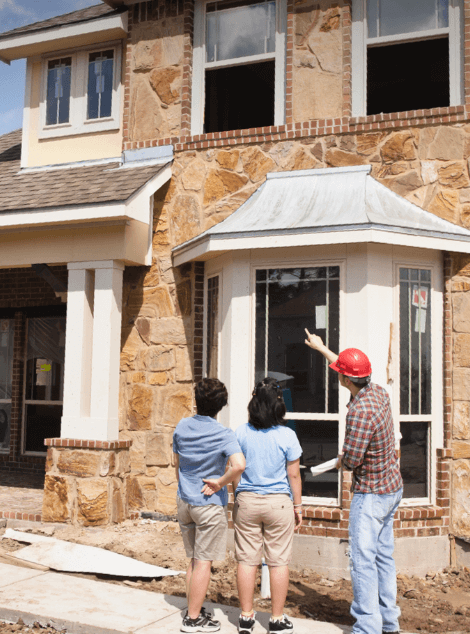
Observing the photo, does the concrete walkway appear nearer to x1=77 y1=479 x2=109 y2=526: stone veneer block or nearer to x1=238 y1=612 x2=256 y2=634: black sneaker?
x1=238 y1=612 x2=256 y2=634: black sneaker

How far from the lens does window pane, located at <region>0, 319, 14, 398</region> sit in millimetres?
11750

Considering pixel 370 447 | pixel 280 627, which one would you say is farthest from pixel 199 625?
pixel 370 447

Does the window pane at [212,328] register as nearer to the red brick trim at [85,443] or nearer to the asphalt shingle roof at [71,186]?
the red brick trim at [85,443]

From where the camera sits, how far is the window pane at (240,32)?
833 cm

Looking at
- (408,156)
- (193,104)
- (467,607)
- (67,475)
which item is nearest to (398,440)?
(467,607)

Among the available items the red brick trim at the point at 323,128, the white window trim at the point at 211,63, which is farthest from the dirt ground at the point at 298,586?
the white window trim at the point at 211,63

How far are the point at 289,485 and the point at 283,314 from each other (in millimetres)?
2790

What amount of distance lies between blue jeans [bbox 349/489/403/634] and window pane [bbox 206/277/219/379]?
3534mm

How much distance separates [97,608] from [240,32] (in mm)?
6631

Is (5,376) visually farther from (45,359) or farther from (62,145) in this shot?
(62,145)

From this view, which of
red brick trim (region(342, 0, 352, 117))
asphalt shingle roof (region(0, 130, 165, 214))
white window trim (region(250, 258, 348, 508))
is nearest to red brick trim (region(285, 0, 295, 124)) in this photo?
red brick trim (region(342, 0, 352, 117))

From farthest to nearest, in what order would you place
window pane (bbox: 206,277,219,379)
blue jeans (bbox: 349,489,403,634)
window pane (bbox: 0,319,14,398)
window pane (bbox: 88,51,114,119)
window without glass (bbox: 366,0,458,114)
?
window pane (bbox: 0,319,14,398) → window pane (bbox: 88,51,114,119) → window pane (bbox: 206,277,219,379) → window without glass (bbox: 366,0,458,114) → blue jeans (bbox: 349,489,403,634)

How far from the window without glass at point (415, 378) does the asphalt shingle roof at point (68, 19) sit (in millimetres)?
5212

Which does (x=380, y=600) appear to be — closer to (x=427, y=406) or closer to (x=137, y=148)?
(x=427, y=406)
